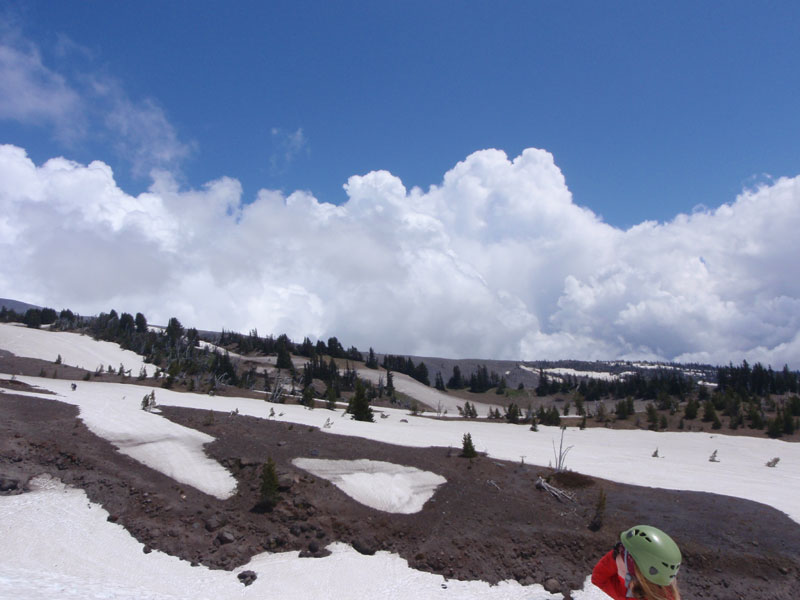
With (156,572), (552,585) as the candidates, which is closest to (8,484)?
(156,572)

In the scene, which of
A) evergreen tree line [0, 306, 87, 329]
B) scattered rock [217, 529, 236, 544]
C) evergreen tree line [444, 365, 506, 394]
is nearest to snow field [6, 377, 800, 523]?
scattered rock [217, 529, 236, 544]

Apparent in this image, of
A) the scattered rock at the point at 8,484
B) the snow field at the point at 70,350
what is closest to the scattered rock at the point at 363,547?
the scattered rock at the point at 8,484

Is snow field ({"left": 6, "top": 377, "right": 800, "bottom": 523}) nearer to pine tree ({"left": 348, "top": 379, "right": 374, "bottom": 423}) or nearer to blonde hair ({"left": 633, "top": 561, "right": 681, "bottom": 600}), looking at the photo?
pine tree ({"left": 348, "top": 379, "right": 374, "bottom": 423})

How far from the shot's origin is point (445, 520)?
13.6 metres

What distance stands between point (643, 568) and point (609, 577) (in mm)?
397

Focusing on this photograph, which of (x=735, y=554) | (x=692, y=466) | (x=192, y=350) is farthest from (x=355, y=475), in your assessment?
(x=192, y=350)

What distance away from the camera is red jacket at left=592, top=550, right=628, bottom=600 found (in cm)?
A: 349

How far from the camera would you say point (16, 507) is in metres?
12.2

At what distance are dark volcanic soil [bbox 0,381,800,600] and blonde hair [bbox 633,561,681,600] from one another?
9061mm

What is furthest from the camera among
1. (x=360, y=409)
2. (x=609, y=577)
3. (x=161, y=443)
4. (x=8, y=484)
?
(x=360, y=409)

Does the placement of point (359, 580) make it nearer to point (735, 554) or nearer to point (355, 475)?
point (355, 475)

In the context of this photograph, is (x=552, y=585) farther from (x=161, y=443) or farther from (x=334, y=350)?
(x=334, y=350)

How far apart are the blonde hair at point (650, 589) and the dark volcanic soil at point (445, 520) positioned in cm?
906

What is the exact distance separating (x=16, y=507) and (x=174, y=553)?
15.5 ft
